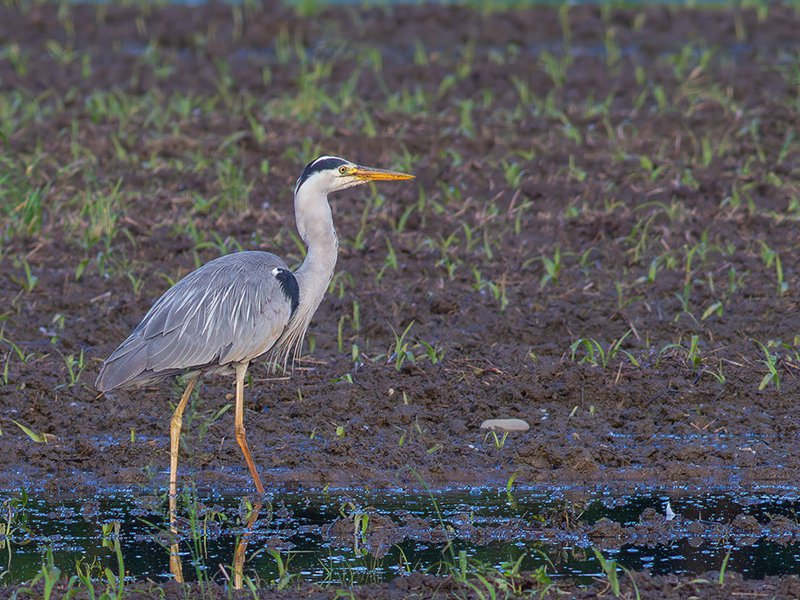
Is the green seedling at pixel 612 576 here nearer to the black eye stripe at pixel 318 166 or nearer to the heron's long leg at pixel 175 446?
the heron's long leg at pixel 175 446

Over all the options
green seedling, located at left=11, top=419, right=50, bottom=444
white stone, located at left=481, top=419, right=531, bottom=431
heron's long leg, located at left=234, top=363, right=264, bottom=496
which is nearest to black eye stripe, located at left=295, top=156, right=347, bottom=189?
heron's long leg, located at left=234, top=363, right=264, bottom=496

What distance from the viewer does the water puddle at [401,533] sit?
624 centimetres

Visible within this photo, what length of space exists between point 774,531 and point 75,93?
32.4ft

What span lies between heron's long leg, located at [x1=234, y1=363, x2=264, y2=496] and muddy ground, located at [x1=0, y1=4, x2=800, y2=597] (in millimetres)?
218

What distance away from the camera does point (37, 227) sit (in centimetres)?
1114

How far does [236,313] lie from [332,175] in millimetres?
1000

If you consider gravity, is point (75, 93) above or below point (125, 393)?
above

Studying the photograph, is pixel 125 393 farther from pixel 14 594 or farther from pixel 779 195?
pixel 779 195

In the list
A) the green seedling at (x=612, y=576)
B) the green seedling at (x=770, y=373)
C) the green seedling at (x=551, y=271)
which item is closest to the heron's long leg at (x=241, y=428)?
the green seedling at (x=612, y=576)

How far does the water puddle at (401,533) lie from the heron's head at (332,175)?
1.81 metres

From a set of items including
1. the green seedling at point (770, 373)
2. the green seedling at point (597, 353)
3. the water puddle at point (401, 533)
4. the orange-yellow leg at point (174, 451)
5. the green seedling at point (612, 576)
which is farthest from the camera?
the green seedling at point (597, 353)

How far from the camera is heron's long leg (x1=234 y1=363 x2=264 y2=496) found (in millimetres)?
→ 7500

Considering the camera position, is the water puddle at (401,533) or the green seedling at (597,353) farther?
the green seedling at (597,353)

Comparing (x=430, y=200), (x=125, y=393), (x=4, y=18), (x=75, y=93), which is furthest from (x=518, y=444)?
(x=4, y=18)
